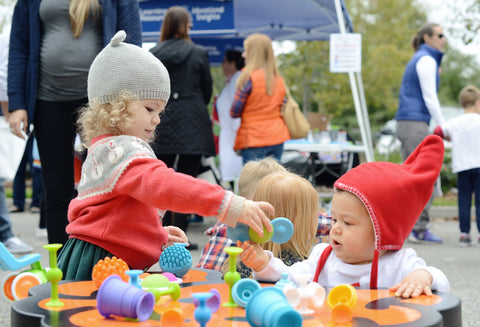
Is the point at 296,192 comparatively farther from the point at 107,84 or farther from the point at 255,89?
the point at 255,89

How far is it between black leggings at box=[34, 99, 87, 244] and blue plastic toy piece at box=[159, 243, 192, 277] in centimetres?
153

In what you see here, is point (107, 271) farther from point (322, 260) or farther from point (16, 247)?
point (16, 247)

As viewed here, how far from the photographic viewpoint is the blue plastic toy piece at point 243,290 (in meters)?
1.67

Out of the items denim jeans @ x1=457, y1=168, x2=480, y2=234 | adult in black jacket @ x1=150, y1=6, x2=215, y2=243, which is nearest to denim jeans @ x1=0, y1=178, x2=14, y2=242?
adult in black jacket @ x1=150, y1=6, x2=215, y2=243

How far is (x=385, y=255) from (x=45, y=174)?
2.07m

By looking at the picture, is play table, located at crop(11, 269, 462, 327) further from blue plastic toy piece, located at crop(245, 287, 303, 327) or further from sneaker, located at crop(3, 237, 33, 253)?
sneaker, located at crop(3, 237, 33, 253)

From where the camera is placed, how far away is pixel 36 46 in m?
3.69

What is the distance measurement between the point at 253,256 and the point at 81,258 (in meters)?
0.69

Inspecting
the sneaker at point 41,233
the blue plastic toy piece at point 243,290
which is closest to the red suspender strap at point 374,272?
the blue plastic toy piece at point 243,290

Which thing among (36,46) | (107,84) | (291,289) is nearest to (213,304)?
(291,289)

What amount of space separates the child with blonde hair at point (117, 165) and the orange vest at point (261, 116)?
12.7 ft

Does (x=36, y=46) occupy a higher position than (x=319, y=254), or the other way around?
(x=36, y=46)

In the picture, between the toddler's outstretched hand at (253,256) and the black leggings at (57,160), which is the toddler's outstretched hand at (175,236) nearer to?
the toddler's outstretched hand at (253,256)

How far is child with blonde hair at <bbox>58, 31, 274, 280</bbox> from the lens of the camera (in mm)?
2264
